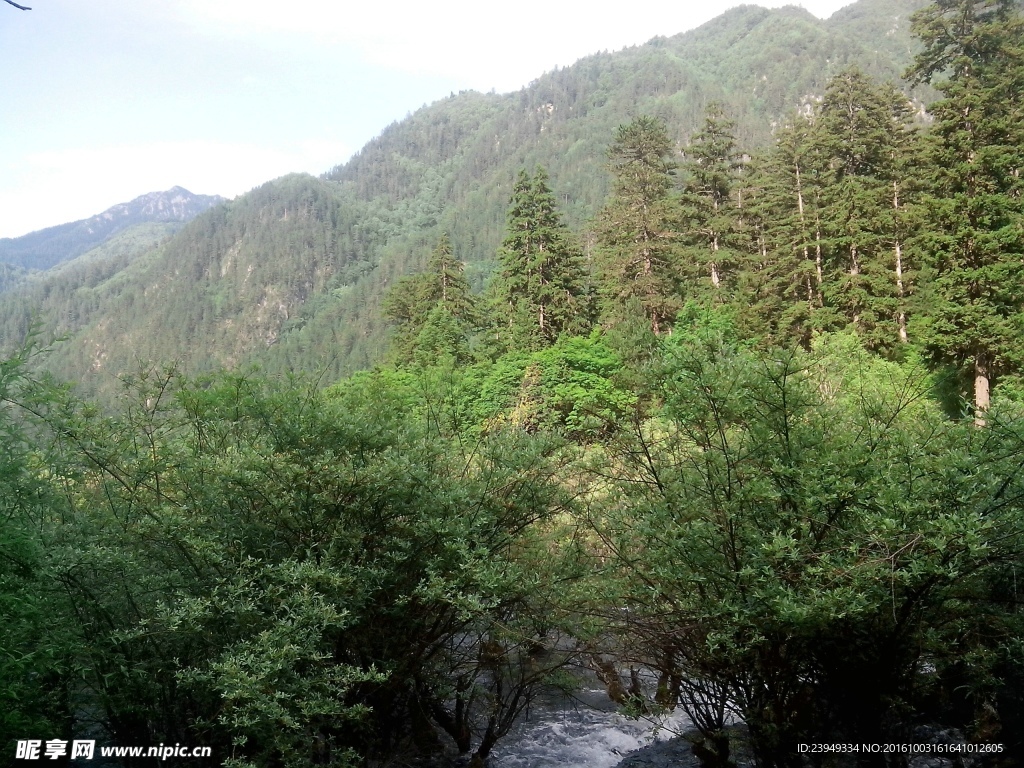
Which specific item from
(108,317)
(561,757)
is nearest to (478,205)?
(108,317)

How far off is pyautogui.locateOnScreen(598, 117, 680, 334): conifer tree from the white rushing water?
18569mm

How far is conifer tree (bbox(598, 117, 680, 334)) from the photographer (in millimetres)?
30797

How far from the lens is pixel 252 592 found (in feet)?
22.4

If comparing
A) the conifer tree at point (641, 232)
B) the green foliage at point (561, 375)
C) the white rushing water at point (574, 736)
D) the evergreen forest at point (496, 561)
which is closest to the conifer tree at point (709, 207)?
the conifer tree at point (641, 232)

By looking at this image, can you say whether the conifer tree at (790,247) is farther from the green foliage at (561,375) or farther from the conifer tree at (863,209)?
the green foliage at (561,375)

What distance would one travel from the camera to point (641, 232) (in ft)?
106

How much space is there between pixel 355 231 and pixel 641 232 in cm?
14508

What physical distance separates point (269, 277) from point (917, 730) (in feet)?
516

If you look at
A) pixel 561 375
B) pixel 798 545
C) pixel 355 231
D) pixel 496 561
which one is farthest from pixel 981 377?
pixel 355 231

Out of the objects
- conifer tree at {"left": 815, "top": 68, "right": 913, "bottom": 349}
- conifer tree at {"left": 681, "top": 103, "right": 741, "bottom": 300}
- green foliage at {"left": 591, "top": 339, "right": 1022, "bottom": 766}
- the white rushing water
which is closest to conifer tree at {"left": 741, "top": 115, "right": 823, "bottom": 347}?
conifer tree at {"left": 815, "top": 68, "right": 913, "bottom": 349}

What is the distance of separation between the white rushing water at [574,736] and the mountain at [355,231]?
9233cm

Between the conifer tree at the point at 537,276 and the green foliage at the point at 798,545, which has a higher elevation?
the conifer tree at the point at 537,276

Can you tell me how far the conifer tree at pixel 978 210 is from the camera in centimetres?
1922

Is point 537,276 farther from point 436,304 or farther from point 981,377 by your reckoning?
point 981,377
